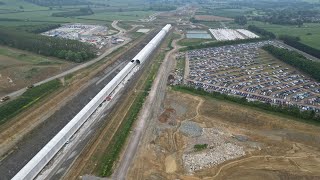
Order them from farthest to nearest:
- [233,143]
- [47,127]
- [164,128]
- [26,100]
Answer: [26,100]
[164,128]
[47,127]
[233,143]

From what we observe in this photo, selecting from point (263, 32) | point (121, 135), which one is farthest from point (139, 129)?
point (263, 32)

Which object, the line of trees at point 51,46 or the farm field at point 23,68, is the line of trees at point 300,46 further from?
the farm field at point 23,68

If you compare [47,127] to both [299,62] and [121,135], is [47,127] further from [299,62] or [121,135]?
[299,62]

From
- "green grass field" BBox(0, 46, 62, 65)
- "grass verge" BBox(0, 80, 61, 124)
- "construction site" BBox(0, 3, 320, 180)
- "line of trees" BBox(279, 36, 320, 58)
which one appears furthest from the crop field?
"grass verge" BBox(0, 80, 61, 124)

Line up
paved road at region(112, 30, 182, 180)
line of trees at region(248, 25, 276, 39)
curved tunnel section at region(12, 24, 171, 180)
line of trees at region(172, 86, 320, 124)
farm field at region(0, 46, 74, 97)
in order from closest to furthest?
curved tunnel section at region(12, 24, 171, 180), paved road at region(112, 30, 182, 180), line of trees at region(172, 86, 320, 124), farm field at region(0, 46, 74, 97), line of trees at region(248, 25, 276, 39)

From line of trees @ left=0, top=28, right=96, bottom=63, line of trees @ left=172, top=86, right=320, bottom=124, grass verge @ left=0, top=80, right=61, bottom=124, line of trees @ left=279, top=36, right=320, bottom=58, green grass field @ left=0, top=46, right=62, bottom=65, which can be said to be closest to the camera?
grass verge @ left=0, top=80, right=61, bottom=124

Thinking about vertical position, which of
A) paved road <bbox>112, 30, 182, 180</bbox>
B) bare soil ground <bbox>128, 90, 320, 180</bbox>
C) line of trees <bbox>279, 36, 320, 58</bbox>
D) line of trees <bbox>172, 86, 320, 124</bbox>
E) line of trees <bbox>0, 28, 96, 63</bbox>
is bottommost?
bare soil ground <bbox>128, 90, 320, 180</bbox>

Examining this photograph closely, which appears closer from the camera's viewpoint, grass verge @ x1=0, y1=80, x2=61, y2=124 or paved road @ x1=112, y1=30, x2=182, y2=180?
paved road @ x1=112, y1=30, x2=182, y2=180

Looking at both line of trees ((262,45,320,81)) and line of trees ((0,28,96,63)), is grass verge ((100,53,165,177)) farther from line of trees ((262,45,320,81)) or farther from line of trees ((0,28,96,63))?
line of trees ((262,45,320,81))
